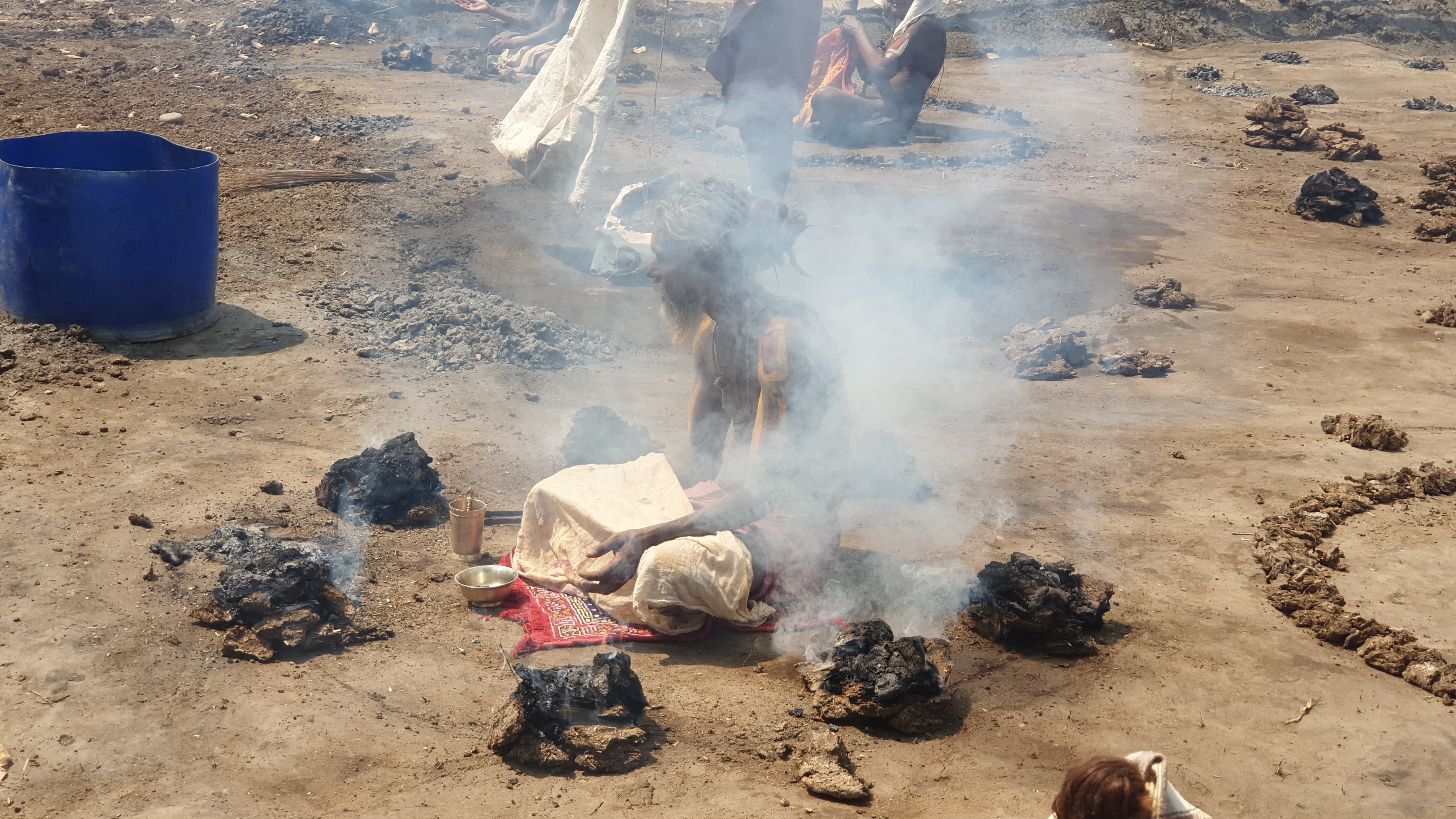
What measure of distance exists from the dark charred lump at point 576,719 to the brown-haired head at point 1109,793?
137 centimetres

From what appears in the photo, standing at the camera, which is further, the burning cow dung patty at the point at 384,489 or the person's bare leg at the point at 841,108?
the person's bare leg at the point at 841,108

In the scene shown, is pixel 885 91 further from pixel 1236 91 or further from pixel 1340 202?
pixel 1340 202

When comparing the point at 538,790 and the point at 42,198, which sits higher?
the point at 42,198

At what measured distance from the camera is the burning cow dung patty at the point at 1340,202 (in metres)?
8.99

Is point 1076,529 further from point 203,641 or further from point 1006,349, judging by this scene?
point 203,641

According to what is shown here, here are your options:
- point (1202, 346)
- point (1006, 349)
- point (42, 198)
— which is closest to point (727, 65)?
point (1006, 349)

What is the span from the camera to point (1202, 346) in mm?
6656

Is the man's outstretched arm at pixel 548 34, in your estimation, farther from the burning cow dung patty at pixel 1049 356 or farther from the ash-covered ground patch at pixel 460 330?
the burning cow dung patty at pixel 1049 356

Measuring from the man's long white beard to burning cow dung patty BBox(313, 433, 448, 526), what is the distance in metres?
1.26

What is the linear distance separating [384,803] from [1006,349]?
4989mm

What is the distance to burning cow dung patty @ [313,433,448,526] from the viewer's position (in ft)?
13.9

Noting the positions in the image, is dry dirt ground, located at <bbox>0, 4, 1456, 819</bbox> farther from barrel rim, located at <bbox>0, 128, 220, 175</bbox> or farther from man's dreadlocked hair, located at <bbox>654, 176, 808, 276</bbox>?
barrel rim, located at <bbox>0, 128, 220, 175</bbox>

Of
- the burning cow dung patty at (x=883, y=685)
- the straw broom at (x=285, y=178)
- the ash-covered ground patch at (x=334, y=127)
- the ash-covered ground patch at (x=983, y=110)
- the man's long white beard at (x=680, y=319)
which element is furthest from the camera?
the ash-covered ground patch at (x=983, y=110)

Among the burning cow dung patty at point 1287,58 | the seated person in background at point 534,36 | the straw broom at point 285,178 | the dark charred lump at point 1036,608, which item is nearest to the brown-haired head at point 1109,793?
the dark charred lump at point 1036,608
